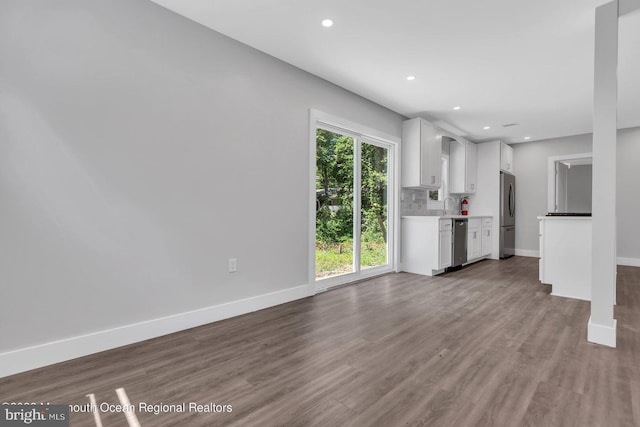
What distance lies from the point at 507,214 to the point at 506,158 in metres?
1.20

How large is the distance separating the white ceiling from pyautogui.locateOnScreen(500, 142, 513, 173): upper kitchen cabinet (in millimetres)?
1896

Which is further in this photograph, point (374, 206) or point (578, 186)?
point (578, 186)

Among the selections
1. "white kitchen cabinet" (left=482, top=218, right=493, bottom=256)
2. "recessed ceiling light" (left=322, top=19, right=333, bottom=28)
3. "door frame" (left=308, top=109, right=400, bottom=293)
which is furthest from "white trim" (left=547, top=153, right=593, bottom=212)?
"recessed ceiling light" (left=322, top=19, right=333, bottom=28)

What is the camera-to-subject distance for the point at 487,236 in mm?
6102

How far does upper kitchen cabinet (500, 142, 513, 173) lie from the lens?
6324mm

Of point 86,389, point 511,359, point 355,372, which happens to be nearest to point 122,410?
point 86,389

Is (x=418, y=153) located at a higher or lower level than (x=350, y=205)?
higher

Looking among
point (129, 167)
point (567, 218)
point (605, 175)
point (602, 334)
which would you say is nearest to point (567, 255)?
point (567, 218)

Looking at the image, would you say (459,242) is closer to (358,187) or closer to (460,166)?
(460,166)

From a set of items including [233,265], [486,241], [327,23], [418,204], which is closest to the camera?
[327,23]

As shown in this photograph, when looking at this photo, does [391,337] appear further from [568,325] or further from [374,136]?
[374,136]

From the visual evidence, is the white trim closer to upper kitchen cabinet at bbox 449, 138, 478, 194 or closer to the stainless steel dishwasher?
upper kitchen cabinet at bbox 449, 138, 478, 194

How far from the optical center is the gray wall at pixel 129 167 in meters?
1.83

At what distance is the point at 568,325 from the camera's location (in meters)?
2.60
